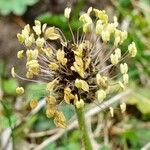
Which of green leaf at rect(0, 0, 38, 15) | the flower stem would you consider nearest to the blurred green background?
green leaf at rect(0, 0, 38, 15)

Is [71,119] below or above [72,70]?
below

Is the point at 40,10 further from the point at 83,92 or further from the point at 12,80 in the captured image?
the point at 83,92

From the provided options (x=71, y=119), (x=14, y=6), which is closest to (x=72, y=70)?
(x=71, y=119)

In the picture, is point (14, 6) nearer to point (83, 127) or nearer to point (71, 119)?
point (71, 119)

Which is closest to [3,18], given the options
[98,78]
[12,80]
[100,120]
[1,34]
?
[1,34]

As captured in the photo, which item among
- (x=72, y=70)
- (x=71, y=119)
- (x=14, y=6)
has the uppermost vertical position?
(x=14, y=6)

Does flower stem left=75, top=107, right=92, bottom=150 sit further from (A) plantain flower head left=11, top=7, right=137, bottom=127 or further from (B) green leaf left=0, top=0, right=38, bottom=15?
(B) green leaf left=0, top=0, right=38, bottom=15

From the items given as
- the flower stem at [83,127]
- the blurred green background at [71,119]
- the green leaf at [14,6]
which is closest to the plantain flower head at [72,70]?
the flower stem at [83,127]

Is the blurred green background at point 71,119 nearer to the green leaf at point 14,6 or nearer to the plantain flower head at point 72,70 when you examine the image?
the green leaf at point 14,6

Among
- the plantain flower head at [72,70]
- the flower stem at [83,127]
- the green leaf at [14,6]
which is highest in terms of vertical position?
the green leaf at [14,6]
